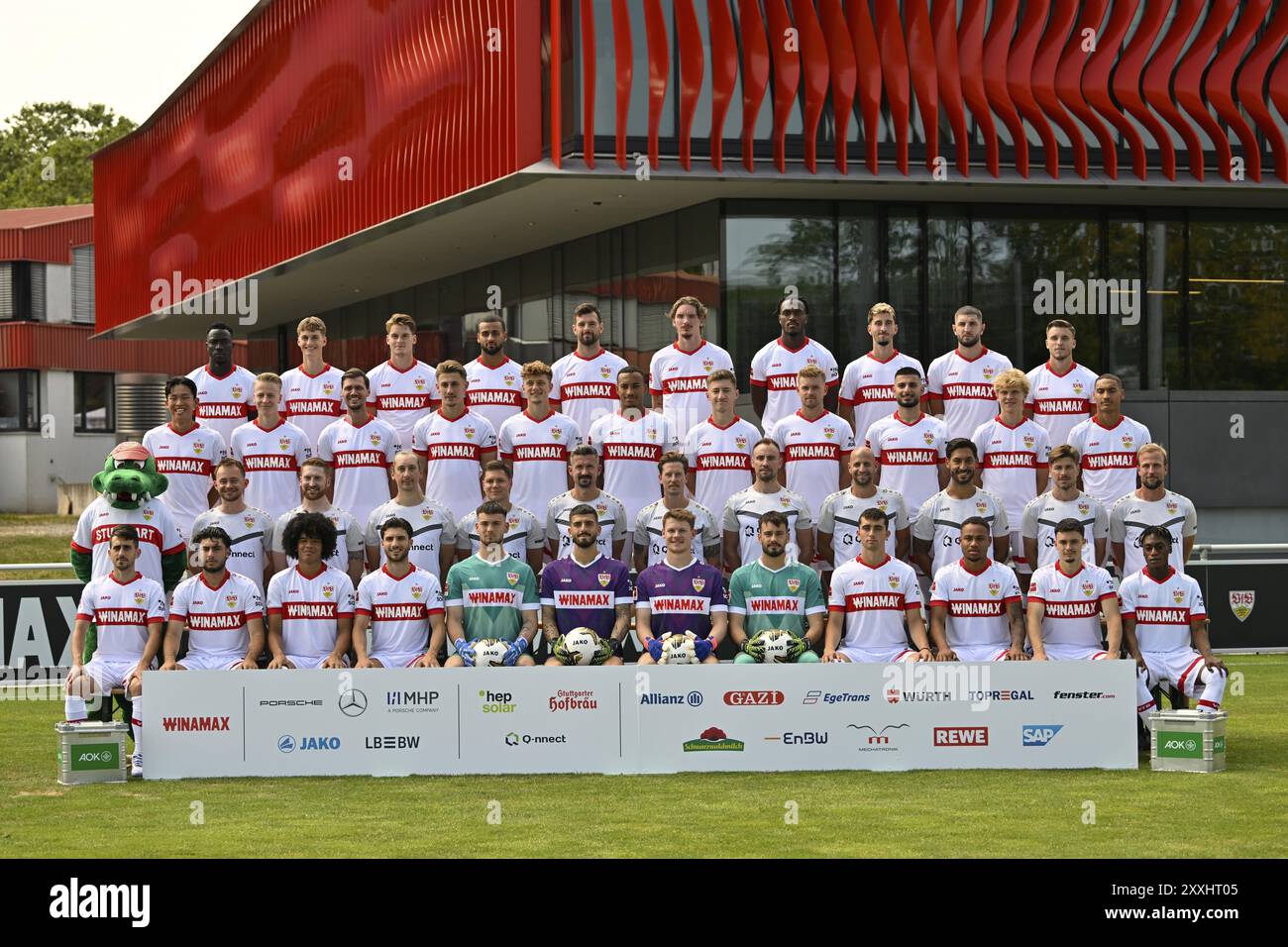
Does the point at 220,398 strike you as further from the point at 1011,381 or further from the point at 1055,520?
the point at 1055,520

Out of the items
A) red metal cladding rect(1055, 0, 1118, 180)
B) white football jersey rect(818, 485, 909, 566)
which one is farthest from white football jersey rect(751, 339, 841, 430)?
red metal cladding rect(1055, 0, 1118, 180)

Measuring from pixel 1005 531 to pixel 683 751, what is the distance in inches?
143

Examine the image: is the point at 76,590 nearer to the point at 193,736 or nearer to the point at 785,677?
the point at 193,736

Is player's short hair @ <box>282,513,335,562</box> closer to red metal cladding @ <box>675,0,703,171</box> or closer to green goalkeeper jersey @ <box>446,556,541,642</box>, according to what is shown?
green goalkeeper jersey @ <box>446,556,541,642</box>

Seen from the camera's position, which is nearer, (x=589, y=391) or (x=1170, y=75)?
(x=589, y=391)

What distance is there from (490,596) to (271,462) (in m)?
3.08

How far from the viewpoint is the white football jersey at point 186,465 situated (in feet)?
51.6

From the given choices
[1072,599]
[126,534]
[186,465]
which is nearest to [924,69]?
[1072,599]

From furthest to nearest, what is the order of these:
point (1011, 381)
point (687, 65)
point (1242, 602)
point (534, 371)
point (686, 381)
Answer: point (687, 65), point (1242, 602), point (686, 381), point (534, 371), point (1011, 381)

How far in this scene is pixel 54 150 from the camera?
7488 centimetres

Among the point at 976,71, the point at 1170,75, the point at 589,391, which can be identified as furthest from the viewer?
the point at 1170,75

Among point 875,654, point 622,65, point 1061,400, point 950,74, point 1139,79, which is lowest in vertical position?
point 875,654

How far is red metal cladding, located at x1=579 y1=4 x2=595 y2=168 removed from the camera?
2122cm
